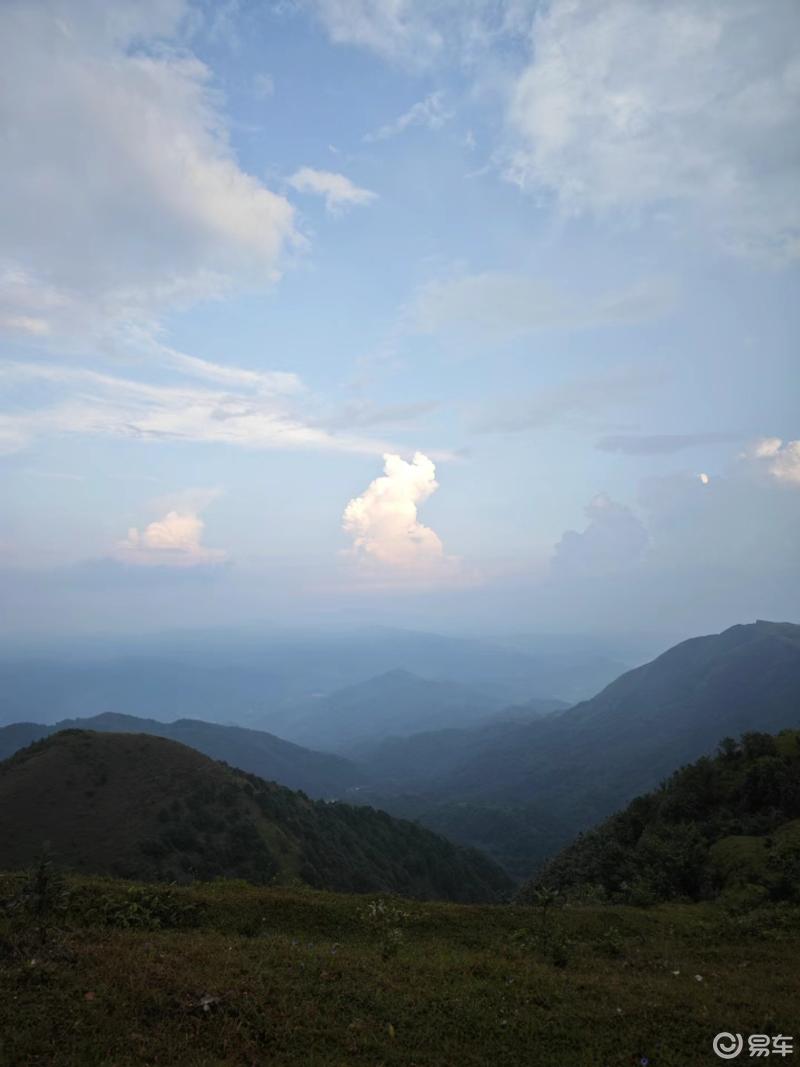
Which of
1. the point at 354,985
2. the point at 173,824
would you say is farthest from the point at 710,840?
the point at 173,824

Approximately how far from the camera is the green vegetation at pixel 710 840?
2203 centimetres

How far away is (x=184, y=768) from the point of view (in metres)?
73.4

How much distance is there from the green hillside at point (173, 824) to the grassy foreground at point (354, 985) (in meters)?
47.3

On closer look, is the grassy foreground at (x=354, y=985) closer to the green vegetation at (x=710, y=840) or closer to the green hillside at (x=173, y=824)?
the green vegetation at (x=710, y=840)

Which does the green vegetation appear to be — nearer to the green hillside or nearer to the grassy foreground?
the grassy foreground

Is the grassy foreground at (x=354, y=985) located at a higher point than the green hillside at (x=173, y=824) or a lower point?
higher

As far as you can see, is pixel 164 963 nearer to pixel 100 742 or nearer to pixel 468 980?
pixel 468 980

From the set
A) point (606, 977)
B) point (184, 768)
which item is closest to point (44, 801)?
point (184, 768)

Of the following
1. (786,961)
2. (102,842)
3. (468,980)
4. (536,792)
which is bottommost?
(536,792)

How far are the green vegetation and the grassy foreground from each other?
6214 mm

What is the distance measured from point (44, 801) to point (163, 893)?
198ft

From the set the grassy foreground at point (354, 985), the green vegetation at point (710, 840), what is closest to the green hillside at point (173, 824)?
the green vegetation at point (710, 840)

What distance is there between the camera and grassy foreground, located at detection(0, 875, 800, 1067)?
358 inches

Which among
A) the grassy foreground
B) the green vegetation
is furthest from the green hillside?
the grassy foreground
